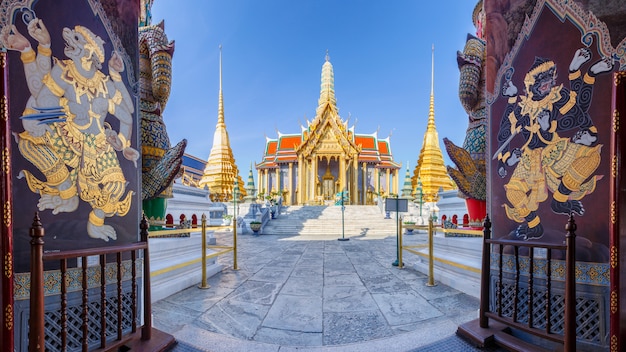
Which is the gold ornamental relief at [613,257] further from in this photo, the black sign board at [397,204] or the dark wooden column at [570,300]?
the black sign board at [397,204]

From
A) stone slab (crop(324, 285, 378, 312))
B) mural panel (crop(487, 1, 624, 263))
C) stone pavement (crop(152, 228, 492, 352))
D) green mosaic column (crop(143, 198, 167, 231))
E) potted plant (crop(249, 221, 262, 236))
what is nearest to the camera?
mural panel (crop(487, 1, 624, 263))

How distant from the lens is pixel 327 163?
27.8 m

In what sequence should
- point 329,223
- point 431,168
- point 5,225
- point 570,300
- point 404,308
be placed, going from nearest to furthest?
point 5,225 → point 570,300 → point 404,308 → point 329,223 → point 431,168

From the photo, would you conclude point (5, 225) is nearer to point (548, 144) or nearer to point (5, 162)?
point (5, 162)

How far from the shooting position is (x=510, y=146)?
2902 millimetres

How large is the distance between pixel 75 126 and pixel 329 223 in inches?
584

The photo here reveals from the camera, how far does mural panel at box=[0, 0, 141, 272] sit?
6.77 ft

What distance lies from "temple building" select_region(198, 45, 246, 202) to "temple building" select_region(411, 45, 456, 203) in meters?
16.5

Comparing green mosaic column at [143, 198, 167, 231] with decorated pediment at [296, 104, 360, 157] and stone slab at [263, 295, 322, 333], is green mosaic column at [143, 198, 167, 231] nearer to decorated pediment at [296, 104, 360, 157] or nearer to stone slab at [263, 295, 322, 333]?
stone slab at [263, 295, 322, 333]

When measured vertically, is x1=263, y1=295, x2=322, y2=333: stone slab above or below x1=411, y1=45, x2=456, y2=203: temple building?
below

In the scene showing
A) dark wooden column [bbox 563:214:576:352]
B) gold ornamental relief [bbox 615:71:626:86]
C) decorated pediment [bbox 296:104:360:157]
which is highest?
decorated pediment [bbox 296:104:360:157]

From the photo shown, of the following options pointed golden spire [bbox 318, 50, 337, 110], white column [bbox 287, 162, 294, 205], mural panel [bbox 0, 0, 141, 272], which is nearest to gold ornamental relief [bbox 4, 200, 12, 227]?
mural panel [bbox 0, 0, 141, 272]

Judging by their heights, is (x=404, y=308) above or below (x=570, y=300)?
below

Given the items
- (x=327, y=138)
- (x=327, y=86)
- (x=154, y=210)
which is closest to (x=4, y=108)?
(x=154, y=210)
